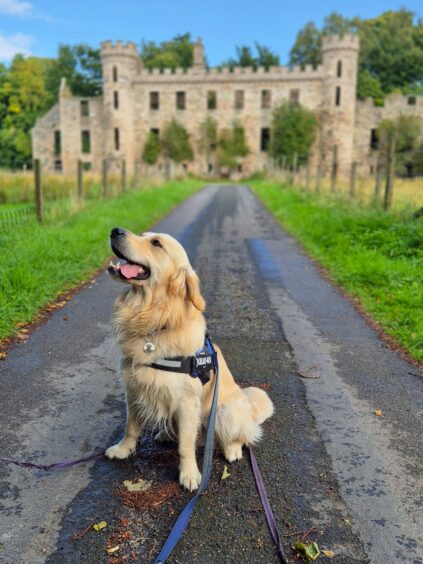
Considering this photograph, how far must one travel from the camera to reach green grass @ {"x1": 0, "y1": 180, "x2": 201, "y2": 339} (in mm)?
6641

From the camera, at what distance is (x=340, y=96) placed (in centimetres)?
5241

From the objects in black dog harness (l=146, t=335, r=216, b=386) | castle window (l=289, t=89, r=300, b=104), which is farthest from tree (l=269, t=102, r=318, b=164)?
black dog harness (l=146, t=335, r=216, b=386)

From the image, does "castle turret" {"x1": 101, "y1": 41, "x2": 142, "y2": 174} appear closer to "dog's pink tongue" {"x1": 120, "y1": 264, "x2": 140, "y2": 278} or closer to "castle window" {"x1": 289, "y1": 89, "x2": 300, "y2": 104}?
"castle window" {"x1": 289, "y1": 89, "x2": 300, "y2": 104}

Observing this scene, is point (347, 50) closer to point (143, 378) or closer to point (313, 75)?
point (313, 75)

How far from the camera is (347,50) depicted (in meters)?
51.0

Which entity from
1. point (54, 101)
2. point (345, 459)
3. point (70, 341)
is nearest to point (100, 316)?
point (70, 341)

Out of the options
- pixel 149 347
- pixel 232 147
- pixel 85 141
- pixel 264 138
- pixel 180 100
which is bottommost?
pixel 149 347

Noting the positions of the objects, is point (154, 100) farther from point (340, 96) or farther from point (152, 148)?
point (340, 96)

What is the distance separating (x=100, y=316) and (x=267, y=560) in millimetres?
4579

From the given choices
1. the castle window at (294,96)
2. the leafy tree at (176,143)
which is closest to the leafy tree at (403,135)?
the castle window at (294,96)

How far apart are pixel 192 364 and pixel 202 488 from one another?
74 centimetres

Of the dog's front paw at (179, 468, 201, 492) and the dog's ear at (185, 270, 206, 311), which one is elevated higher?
the dog's ear at (185, 270, 206, 311)

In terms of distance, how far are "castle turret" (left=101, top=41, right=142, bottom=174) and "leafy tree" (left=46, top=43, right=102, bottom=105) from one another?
65.0 feet

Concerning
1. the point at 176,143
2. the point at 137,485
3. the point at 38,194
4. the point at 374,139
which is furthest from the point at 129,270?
the point at 374,139
